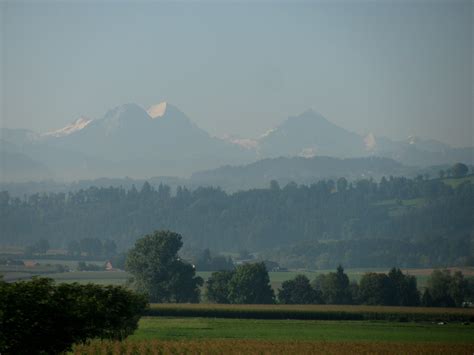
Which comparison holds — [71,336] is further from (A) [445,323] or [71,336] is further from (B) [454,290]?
(B) [454,290]

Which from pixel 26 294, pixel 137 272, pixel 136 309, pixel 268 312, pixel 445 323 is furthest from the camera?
pixel 137 272

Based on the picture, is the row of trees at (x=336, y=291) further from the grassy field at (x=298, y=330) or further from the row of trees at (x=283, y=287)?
the grassy field at (x=298, y=330)

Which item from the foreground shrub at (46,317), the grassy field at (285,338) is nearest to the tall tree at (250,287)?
the grassy field at (285,338)

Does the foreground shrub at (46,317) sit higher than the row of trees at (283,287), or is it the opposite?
the row of trees at (283,287)

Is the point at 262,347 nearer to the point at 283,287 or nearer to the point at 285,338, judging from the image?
the point at 285,338

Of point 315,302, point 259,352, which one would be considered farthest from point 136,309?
point 315,302

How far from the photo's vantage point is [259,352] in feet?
192

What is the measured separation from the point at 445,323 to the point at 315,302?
104ft

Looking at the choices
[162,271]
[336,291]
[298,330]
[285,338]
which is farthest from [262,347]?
[162,271]

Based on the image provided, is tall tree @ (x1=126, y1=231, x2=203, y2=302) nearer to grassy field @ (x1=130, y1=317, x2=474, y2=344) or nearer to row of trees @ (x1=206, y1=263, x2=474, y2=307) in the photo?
row of trees @ (x1=206, y1=263, x2=474, y2=307)

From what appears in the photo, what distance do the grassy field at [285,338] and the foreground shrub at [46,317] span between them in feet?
8.87

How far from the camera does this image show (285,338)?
2864 inches

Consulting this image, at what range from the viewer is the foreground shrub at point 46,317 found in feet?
156

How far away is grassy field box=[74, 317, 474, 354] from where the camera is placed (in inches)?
2376
